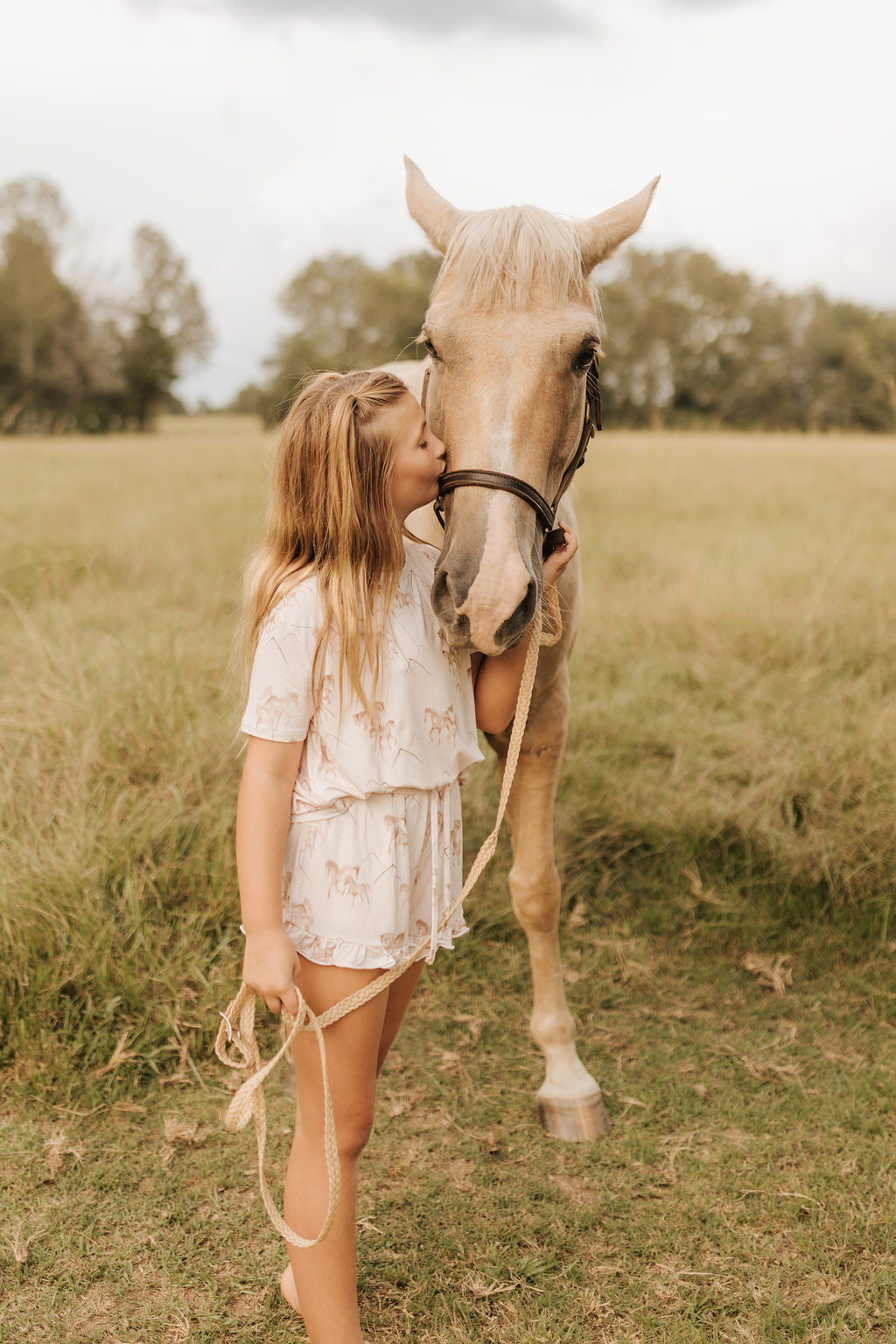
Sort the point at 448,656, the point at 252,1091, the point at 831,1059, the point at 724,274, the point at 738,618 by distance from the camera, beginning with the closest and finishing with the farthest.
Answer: the point at 252,1091, the point at 448,656, the point at 831,1059, the point at 738,618, the point at 724,274

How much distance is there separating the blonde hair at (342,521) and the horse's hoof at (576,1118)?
1.48m

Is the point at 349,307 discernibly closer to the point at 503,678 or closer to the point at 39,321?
the point at 39,321

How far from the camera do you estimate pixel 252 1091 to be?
4.77 ft

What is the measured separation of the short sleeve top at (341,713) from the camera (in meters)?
1.47

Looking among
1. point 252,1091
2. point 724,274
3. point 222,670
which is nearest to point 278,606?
point 252,1091

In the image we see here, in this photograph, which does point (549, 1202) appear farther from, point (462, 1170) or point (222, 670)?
point (222, 670)

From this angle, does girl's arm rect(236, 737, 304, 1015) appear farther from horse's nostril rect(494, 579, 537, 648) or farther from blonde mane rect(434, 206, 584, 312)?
blonde mane rect(434, 206, 584, 312)

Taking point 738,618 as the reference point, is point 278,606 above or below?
above

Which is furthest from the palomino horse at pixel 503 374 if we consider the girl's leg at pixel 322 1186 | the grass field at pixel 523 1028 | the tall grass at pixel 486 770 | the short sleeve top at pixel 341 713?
the grass field at pixel 523 1028

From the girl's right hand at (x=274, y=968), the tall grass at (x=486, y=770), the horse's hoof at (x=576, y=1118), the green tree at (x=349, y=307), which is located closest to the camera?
the girl's right hand at (x=274, y=968)

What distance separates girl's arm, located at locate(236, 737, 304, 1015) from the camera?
1.39 meters

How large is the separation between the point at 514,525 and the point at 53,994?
1.89 m

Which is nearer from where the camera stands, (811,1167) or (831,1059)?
(811,1167)

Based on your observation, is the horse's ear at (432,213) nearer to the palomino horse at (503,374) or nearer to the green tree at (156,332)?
the palomino horse at (503,374)
